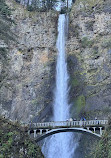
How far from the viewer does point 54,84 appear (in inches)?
1710

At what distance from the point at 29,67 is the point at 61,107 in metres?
12.5

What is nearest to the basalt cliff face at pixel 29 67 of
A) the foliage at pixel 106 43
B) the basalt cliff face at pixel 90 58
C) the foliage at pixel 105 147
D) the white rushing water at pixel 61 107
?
the white rushing water at pixel 61 107

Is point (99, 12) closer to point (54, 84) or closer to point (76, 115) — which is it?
point (54, 84)

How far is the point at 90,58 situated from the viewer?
43844 millimetres

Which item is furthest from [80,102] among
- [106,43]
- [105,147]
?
[105,147]

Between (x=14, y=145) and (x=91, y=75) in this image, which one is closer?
(x=14, y=145)

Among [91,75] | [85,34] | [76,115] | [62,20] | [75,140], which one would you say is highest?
[62,20]

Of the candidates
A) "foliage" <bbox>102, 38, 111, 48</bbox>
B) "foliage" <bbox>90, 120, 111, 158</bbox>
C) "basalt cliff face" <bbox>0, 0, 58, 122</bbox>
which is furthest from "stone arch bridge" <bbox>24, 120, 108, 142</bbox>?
"foliage" <bbox>102, 38, 111, 48</bbox>

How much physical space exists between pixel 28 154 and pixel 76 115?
1509cm

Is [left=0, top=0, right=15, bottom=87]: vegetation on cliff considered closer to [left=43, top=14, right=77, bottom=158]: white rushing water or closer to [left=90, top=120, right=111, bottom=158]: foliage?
[left=43, top=14, right=77, bottom=158]: white rushing water

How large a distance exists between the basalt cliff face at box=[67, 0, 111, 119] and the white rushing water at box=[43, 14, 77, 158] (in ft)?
4.24

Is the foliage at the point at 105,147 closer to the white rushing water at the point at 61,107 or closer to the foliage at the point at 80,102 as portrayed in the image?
the white rushing water at the point at 61,107

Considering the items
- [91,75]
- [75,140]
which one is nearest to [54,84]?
[91,75]

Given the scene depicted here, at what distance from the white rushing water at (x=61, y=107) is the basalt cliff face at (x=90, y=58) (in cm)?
129
